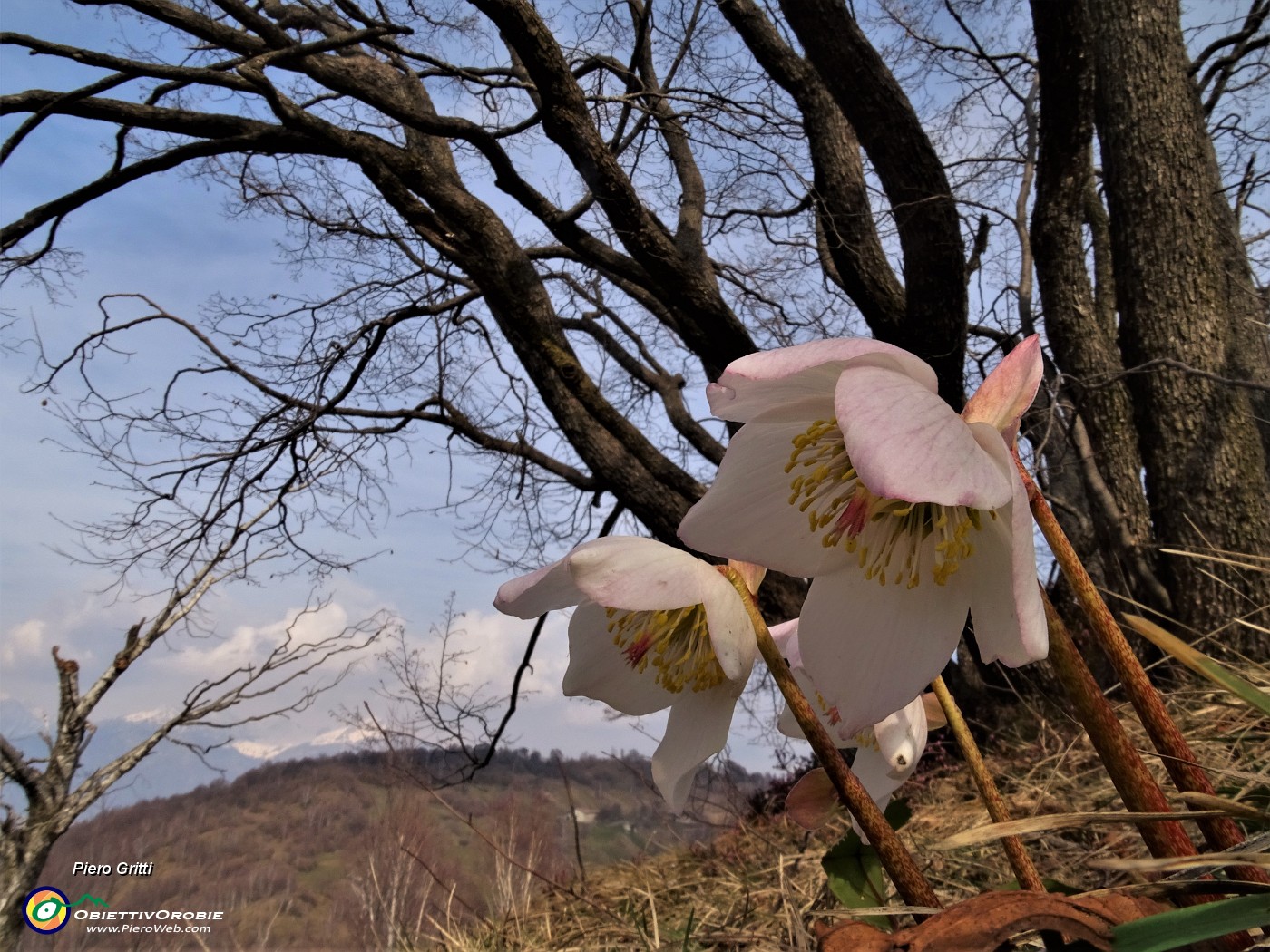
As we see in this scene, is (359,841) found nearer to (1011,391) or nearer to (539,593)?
(539,593)

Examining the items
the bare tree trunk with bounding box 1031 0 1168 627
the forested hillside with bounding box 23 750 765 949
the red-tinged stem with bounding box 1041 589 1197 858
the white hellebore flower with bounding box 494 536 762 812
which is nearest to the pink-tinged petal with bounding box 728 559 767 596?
the white hellebore flower with bounding box 494 536 762 812

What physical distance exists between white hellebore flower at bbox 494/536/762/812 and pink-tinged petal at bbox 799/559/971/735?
0.16 ft

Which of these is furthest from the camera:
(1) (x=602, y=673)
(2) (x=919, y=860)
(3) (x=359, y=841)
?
(3) (x=359, y=841)

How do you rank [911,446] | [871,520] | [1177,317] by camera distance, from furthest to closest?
→ [1177,317] → [871,520] → [911,446]

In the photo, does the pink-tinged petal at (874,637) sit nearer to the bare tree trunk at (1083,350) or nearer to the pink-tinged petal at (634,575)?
the pink-tinged petal at (634,575)

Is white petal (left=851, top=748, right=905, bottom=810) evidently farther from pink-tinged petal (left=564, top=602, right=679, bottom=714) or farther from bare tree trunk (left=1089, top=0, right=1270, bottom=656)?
bare tree trunk (left=1089, top=0, right=1270, bottom=656)

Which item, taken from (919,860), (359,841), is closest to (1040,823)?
(919,860)

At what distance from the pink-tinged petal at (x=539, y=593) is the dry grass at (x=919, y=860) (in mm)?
241

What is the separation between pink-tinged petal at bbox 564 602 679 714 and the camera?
62cm

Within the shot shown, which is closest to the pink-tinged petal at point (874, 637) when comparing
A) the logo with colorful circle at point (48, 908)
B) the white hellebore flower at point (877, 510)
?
the white hellebore flower at point (877, 510)

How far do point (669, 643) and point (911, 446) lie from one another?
0.28 m

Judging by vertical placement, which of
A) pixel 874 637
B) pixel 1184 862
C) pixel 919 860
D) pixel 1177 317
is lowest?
pixel 919 860

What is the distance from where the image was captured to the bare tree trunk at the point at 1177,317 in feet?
7.94

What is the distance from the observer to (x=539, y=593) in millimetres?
544
